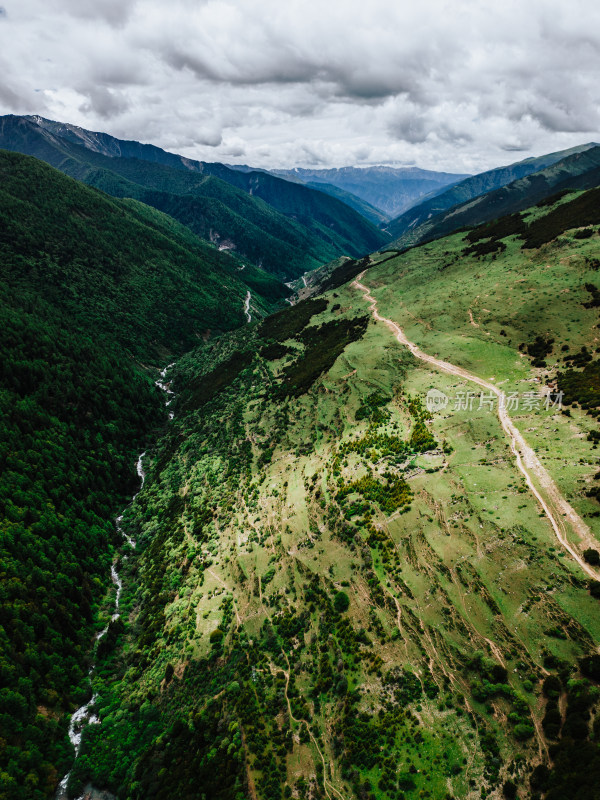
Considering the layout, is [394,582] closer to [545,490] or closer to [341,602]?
[341,602]

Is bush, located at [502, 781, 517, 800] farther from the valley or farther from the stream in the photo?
the stream

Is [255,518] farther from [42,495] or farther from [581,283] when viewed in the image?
[581,283]

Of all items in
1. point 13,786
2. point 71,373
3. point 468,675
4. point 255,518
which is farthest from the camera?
point 71,373

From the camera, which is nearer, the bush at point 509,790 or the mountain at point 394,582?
the bush at point 509,790

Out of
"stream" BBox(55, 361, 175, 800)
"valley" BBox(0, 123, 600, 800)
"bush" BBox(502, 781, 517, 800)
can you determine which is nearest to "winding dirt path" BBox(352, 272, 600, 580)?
"valley" BBox(0, 123, 600, 800)

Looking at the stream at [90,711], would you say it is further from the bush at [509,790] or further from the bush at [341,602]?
the bush at [509,790]

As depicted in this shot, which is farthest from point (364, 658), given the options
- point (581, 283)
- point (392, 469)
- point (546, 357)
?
point (581, 283)

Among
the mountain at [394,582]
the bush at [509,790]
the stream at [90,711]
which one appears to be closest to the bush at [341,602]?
the mountain at [394,582]

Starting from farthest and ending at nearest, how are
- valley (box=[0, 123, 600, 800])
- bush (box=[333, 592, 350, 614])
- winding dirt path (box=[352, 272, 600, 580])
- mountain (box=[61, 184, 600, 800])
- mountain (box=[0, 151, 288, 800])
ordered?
1. mountain (box=[0, 151, 288, 800])
2. bush (box=[333, 592, 350, 614])
3. winding dirt path (box=[352, 272, 600, 580])
4. valley (box=[0, 123, 600, 800])
5. mountain (box=[61, 184, 600, 800])
